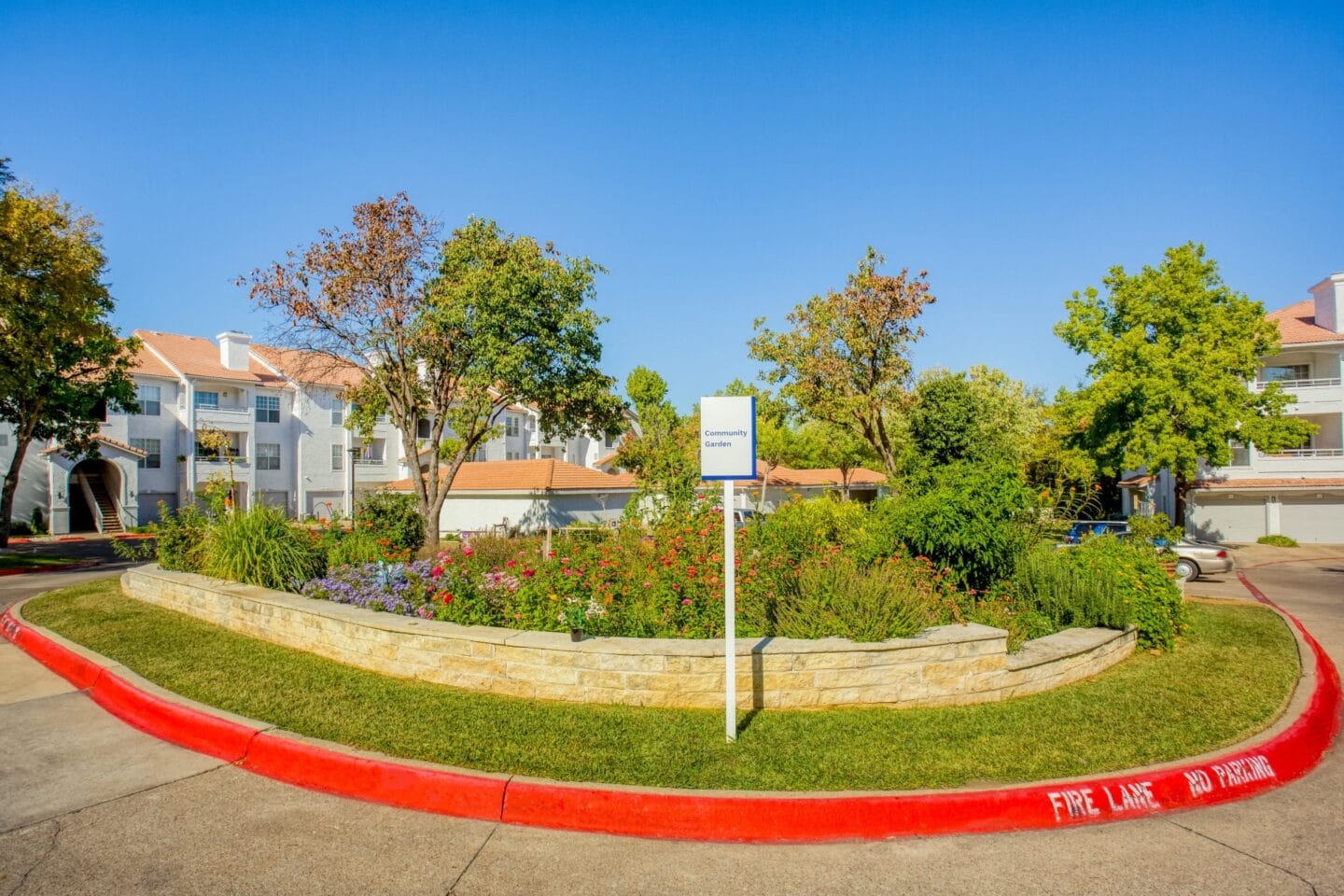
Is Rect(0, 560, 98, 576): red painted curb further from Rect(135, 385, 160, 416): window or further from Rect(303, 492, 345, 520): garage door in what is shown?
Rect(303, 492, 345, 520): garage door

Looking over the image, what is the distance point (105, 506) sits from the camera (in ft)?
→ 134

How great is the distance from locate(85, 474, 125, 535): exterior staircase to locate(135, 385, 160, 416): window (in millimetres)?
4359

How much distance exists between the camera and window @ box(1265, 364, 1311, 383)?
36188 mm

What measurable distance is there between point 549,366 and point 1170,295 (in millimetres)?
26255

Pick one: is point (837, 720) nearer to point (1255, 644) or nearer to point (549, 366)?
point (1255, 644)

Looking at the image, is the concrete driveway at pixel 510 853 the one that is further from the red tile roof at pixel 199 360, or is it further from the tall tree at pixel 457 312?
the red tile roof at pixel 199 360

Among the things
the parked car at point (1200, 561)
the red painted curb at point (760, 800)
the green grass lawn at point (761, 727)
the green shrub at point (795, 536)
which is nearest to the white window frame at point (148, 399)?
the green grass lawn at point (761, 727)

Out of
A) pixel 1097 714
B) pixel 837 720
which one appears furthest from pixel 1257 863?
pixel 837 720

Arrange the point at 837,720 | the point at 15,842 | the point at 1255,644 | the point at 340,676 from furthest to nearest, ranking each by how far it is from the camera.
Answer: the point at 1255,644 < the point at 340,676 < the point at 837,720 < the point at 15,842

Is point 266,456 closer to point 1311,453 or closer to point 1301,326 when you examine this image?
point 1311,453

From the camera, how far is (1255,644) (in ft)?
31.5

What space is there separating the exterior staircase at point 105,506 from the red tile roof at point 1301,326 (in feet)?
185

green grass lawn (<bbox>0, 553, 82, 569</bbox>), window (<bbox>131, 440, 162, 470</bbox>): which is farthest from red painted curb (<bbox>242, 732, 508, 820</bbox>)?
window (<bbox>131, 440, 162, 470</bbox>)

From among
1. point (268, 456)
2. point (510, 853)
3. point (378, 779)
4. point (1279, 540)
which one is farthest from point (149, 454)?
point (1279, 540)
